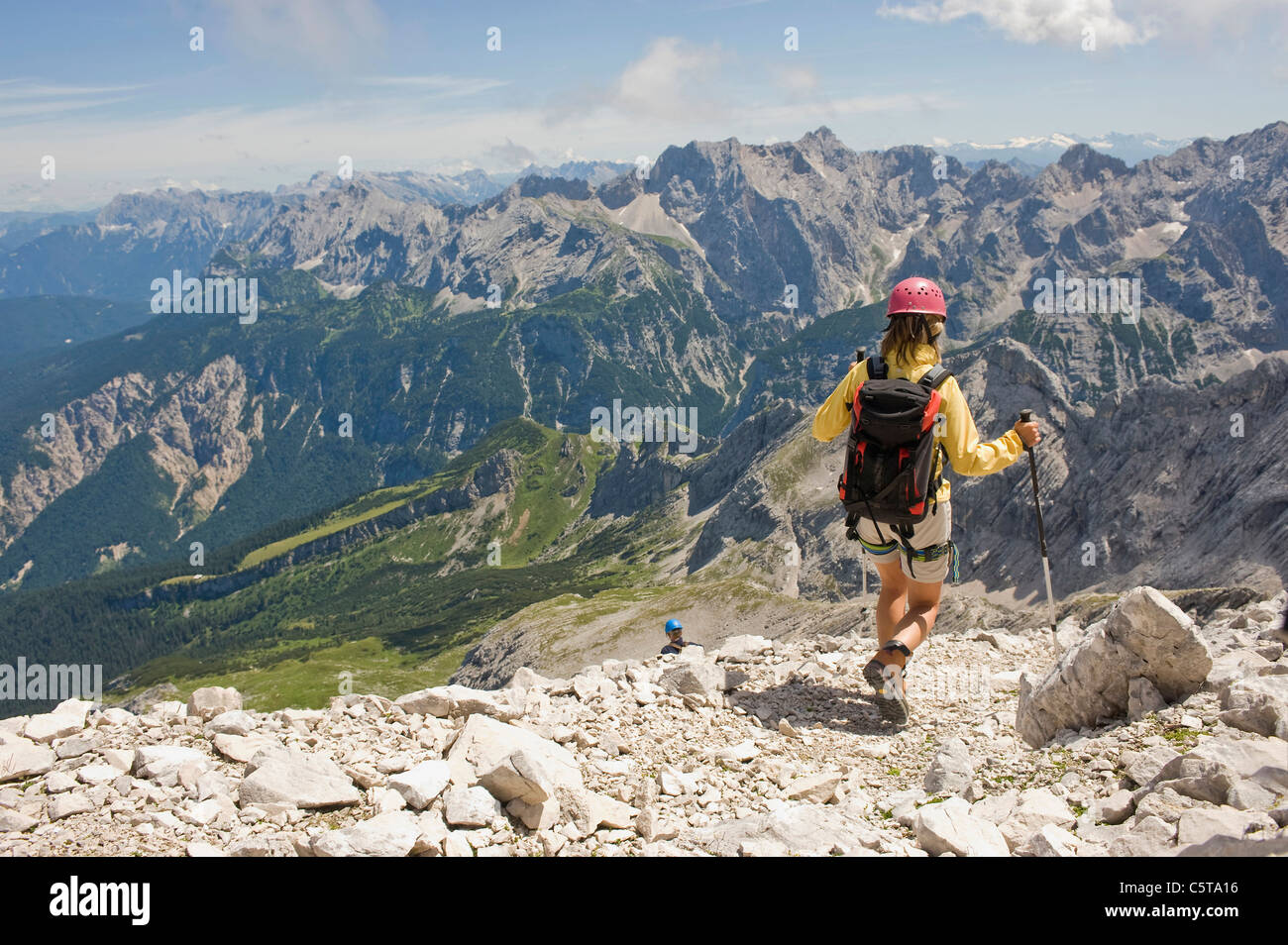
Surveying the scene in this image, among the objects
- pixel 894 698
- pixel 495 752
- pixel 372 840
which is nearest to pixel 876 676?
pixel 894 698

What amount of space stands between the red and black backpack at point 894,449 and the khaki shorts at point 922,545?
1.41ft

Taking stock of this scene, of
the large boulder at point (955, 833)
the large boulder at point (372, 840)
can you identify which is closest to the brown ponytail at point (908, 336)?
the large boulder at point (955, 833)

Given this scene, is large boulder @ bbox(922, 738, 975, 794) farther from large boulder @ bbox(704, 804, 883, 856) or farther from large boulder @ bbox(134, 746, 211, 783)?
large boulder @ bbox(134, 746, 211, 783)

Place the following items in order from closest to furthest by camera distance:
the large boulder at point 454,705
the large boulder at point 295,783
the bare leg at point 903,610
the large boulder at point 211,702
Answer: the large boulder at point 295,783 < the large boulder at point 454,705 < the large boulder at point 211,702 < the bare leg at point 903,610

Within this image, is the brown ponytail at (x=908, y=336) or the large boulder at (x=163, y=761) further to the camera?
the brown ponytail at (x=908, y=336)

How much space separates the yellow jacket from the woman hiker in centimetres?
2

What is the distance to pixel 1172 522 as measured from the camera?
113 metres

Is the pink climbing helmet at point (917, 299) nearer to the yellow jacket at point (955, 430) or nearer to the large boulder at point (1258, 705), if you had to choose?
the yellow jacket at point (955, 430)

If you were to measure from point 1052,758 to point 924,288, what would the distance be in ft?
24.3

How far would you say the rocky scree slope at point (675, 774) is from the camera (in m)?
8.54

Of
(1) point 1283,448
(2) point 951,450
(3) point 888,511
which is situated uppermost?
(2) point 951,450
